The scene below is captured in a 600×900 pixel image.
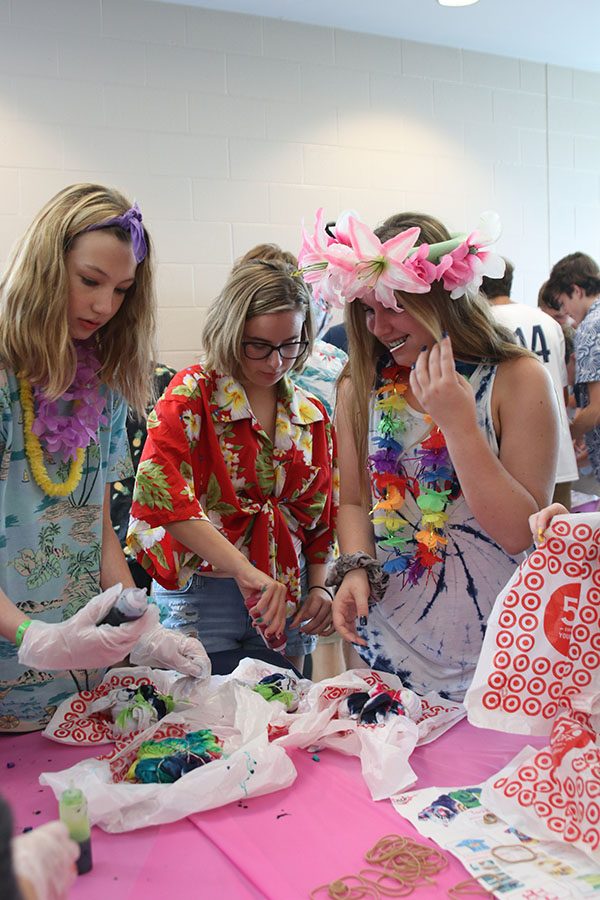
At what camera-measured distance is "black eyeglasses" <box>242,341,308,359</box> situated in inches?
82.2

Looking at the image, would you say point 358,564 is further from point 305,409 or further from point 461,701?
point 305,409

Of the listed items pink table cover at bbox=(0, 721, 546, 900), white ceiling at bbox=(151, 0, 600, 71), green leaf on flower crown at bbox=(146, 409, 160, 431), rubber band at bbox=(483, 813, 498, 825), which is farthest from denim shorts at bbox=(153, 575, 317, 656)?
white ceiling at bbox=(151, 0, 600, 71)

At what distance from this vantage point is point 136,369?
69.0 inches

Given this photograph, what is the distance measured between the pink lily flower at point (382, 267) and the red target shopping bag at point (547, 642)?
541 millimetres

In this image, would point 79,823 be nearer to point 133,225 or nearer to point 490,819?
point 490,819

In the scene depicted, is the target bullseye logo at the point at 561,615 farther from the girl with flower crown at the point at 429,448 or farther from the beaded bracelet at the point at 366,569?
the beaded bracelet at the point at 366,569

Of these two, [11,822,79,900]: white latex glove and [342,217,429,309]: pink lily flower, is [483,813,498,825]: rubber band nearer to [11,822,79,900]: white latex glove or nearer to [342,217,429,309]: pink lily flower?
[11,822,79,900]: white latex glove

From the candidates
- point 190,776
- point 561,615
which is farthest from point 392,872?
point 561,615

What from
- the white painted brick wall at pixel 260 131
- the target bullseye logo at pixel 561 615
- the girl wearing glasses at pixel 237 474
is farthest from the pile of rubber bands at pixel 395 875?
the white painted brick wall at pixel 260 131

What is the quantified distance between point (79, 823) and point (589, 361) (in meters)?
2.73

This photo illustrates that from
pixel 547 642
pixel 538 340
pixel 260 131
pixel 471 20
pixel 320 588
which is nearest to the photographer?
pixel 547 642

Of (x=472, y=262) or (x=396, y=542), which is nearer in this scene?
(x=472, y=262)

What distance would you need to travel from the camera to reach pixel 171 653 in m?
1.61

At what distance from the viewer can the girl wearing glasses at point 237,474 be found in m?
2.03
